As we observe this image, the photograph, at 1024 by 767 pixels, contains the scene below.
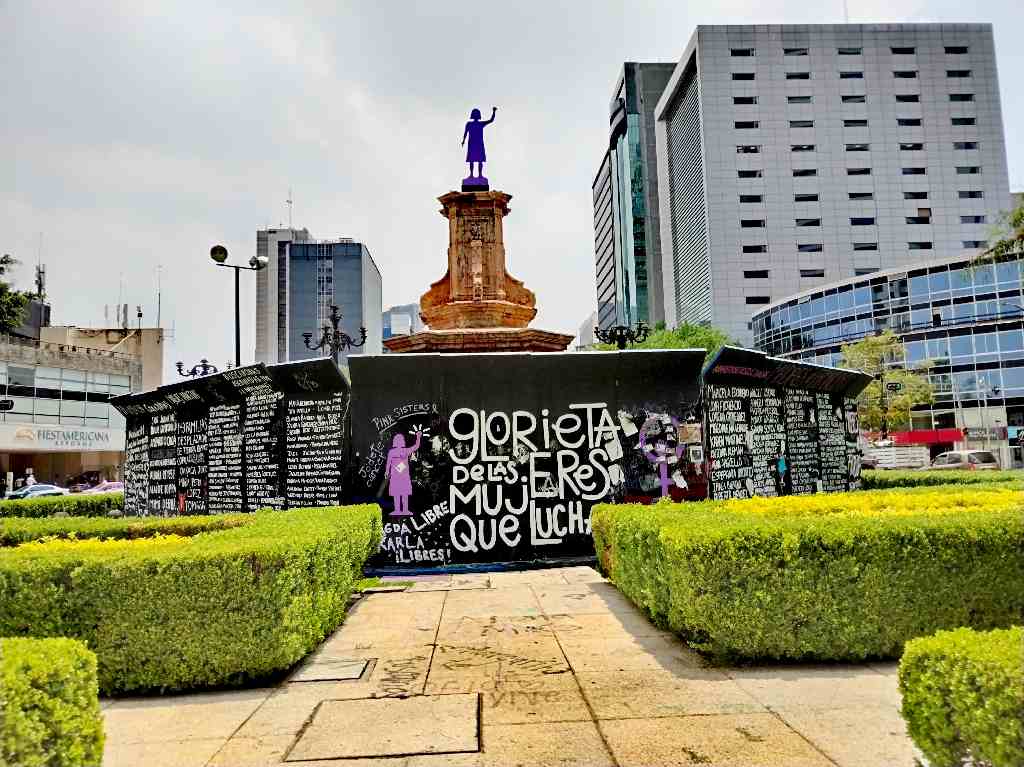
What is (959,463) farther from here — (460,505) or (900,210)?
(900,210)

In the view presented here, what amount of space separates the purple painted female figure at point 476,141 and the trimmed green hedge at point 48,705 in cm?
1753

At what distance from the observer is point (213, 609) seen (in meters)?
5.68

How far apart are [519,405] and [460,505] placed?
188cm

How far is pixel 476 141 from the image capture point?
→ 20.0 metres

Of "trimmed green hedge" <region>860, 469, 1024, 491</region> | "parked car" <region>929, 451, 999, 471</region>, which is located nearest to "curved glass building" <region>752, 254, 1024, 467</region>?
"parked car" <region>929, 451, 999, 471</region>

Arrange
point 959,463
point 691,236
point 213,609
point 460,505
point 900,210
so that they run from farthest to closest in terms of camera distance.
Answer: point 691,236, point 900,210, point 959,463, point 460,505, point 213,609

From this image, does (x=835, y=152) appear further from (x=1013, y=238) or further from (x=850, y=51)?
(x=1013, y=238)

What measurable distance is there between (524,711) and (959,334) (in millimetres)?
58158

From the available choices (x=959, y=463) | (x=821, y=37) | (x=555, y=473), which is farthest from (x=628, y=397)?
(x=821, y=37)

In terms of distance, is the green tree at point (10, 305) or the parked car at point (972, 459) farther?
the parked car at point (972, 459)

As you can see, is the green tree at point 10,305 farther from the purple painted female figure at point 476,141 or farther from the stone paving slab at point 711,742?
the stone paving slab at point 711,742

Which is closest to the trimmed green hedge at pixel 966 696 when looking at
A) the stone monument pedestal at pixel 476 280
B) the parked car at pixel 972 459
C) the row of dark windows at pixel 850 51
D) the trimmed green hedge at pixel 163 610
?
the trimmed green hedge at pixel 163 610

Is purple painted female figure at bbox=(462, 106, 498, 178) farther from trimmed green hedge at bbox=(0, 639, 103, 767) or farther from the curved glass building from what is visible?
the curved glass building

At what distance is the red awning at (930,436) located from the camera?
170 ft
